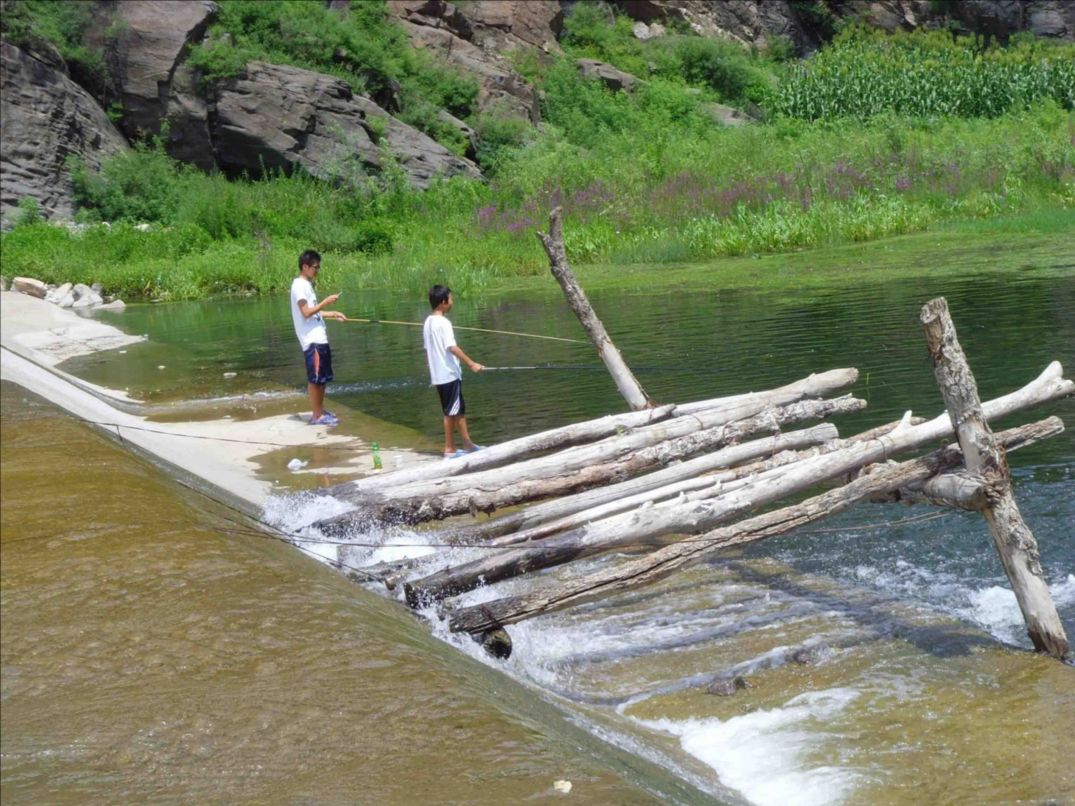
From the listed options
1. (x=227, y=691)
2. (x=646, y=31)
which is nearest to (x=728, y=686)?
(x=227, y=691)

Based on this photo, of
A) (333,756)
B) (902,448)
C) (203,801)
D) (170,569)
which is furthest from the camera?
(902,448)

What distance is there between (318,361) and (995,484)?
21.7ft

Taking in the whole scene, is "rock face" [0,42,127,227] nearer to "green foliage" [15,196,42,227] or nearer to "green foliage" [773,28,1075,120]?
"green foliage" [15,196,42,227]

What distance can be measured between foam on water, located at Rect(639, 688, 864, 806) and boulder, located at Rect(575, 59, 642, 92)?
38421 millimetres

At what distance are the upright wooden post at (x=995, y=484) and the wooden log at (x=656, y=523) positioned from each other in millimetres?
901

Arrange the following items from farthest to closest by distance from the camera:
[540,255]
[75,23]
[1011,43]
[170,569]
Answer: [1011,43] < [75,23] < [540,255] < [170,569]

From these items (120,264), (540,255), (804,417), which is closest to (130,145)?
(120,264)

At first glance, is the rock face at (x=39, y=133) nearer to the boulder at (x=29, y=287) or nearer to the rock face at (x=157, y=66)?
the rock face at (x=157, y=66)

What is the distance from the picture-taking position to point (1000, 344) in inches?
489

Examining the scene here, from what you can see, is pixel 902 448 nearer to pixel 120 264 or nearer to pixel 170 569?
pixel 170 569

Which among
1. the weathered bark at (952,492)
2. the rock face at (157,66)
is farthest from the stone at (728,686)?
the rock face at (157,66)

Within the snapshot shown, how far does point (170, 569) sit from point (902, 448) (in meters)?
3.94

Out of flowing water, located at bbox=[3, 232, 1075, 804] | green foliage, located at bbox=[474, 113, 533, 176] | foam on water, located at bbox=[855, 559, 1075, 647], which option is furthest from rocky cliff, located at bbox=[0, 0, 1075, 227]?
foam on water, located at bbox=[855, 559, 1075, 647]

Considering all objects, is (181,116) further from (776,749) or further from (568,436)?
(776,749)
